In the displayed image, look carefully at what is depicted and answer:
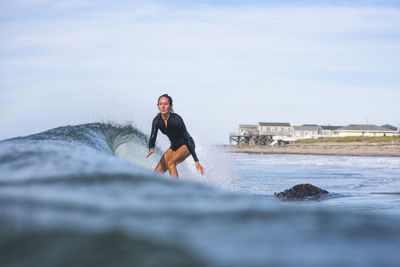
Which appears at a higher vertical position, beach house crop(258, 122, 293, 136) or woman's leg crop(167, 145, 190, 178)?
beach house crop(258, 122, 293, 136)

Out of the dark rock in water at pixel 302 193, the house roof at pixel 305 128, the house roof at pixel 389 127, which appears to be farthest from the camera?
the house roof at pixel 389 127

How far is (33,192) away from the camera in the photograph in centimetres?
227

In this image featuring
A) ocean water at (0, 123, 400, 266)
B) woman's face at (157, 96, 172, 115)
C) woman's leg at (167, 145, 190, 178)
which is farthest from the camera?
woman's leg at (167, 145, 190, 178)

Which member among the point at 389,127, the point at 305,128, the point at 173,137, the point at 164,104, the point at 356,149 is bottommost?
the point at 356,149

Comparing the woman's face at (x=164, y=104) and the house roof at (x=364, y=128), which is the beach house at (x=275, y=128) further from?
Answer: the woman's face at (x=164, y=104)

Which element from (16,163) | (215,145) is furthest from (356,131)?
(16,163)

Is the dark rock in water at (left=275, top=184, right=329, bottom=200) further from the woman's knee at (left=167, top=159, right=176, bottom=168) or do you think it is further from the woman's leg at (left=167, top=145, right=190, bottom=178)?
the woman's knee at (left=167, top=159, right=176, bottom=168)

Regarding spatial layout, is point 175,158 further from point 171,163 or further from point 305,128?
point 305,128

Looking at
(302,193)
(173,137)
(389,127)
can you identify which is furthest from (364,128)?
(173,137)

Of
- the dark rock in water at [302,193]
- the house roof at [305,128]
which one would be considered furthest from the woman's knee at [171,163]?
the house roof at [305,128]

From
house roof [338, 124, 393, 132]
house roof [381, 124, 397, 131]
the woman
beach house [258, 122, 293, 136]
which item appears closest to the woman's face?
the woman

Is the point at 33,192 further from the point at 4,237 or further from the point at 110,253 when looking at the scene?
the point at 110,253

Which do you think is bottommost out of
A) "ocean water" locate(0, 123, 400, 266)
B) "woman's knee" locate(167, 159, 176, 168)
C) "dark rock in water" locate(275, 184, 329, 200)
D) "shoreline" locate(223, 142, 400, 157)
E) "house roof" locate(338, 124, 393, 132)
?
"shoreline" locate(223, 142, 400, 157)

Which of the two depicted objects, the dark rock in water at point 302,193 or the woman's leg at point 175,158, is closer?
the woman's leg at point 175,158
